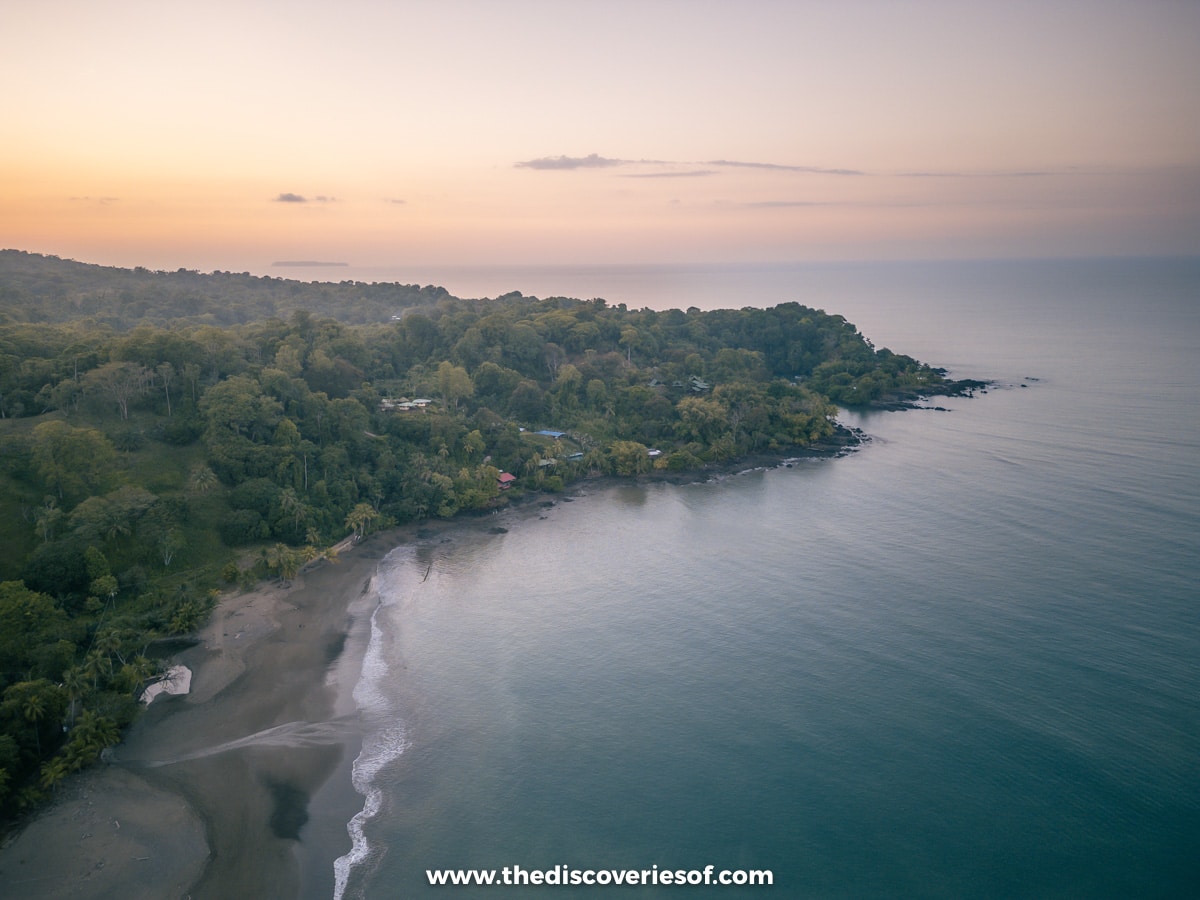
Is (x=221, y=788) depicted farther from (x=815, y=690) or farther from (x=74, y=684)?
(x=815, y=690)

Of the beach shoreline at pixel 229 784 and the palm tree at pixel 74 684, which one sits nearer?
the beach shoreline at pixel 229 784

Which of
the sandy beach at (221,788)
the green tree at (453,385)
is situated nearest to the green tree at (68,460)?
the sandy beach at (221,788)

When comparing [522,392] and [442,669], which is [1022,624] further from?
[522,392]

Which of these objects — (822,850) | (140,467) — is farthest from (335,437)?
(822,850)

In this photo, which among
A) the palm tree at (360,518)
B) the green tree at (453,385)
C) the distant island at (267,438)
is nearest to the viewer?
the distant island at (267,438)

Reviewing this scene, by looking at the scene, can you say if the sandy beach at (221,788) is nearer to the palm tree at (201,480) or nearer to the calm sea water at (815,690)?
the calm sea water at (815,690)

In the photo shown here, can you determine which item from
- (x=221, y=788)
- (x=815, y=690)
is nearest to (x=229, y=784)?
(x=221, y=788)

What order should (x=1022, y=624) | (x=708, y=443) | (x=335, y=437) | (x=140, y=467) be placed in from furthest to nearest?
(x=708, y=443) < (x=335, y=437) < (x=140, y=467) < (x=1022, y=624)
